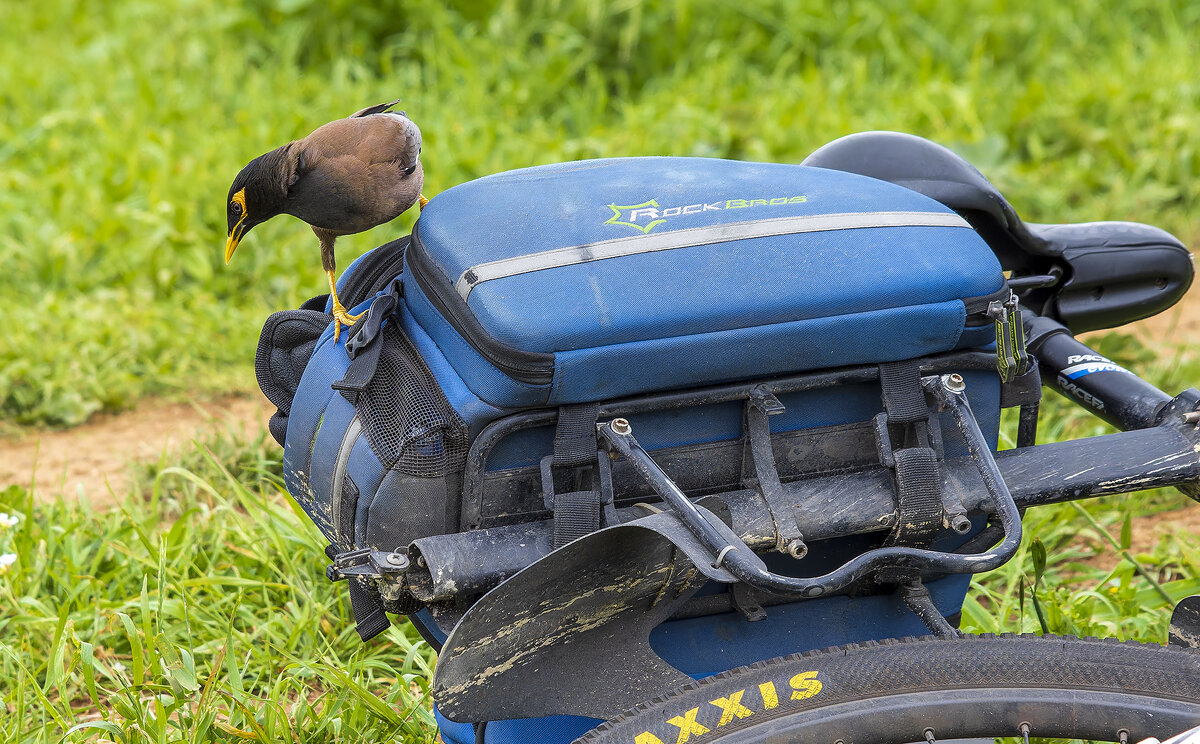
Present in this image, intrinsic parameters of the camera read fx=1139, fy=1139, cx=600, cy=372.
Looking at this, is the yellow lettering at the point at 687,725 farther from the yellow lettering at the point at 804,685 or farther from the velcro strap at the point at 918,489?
the velcro strap at the point at 918,489

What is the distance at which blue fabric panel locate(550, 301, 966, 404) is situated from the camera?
4.64ft

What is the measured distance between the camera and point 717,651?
160 centimetres

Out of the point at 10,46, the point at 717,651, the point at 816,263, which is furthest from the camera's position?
the point at 10,46

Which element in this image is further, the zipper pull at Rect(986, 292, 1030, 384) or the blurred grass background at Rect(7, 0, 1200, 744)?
the blurred grass background at Rect(7, 0, 1200, 744)

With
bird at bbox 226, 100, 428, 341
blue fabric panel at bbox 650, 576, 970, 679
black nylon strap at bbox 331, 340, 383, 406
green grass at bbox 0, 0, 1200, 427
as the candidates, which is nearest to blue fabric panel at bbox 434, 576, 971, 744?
blue fabric panel at bbox 650, 576, 970, 679

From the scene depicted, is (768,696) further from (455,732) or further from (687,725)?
(455,732)

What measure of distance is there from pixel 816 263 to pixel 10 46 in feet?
18.9

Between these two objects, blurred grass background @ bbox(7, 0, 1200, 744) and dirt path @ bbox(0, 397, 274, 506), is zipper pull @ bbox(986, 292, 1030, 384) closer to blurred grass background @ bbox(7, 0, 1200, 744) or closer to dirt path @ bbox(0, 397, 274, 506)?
blurred grass background @ bbox(7, 0, 1200, 744)

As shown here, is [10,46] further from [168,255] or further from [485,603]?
[485,603]

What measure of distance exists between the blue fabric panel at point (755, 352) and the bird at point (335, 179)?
50 cm

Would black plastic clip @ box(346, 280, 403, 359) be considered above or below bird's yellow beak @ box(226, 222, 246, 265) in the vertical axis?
above

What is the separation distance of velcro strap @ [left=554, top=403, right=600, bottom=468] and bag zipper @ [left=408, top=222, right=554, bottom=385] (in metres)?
0.07

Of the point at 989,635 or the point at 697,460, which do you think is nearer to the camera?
the point at 989,635

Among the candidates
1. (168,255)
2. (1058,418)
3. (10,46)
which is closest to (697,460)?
(1058,418)
